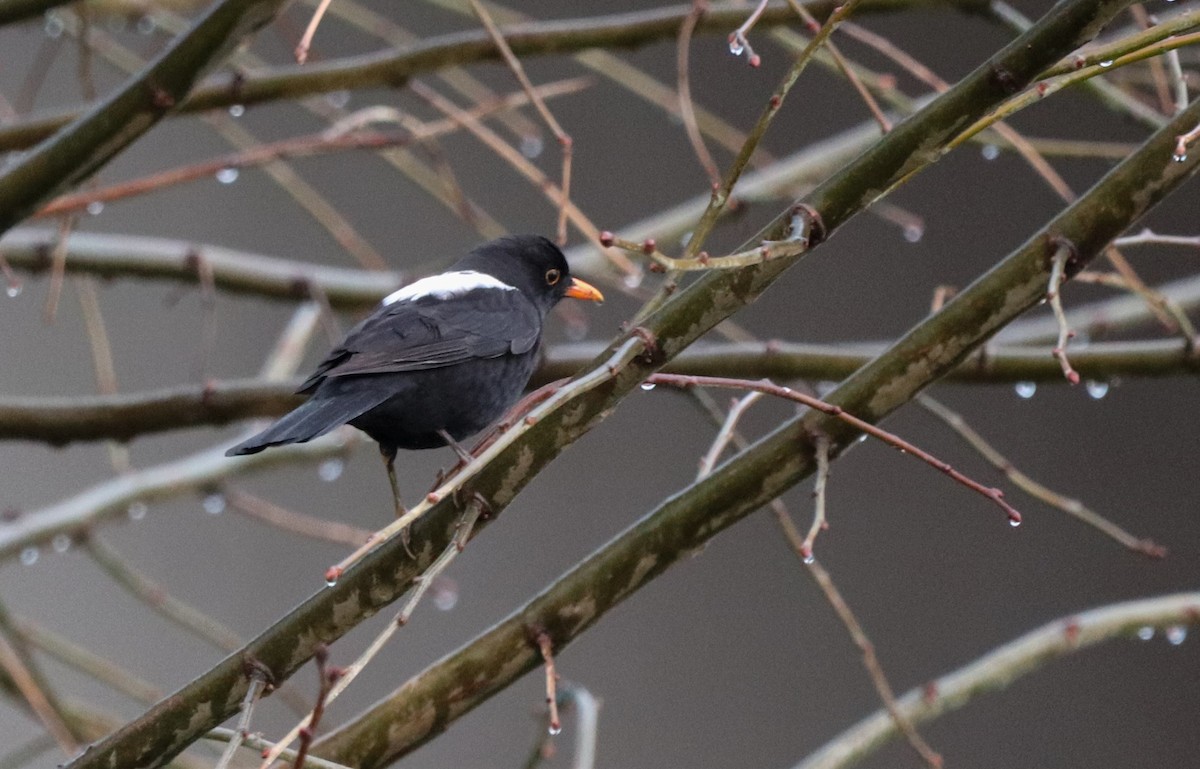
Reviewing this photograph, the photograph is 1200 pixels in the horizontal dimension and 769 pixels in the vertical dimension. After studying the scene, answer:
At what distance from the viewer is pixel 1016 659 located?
2250 millimetres

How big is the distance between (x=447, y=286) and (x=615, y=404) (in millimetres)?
1444

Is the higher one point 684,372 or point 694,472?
point 694,472

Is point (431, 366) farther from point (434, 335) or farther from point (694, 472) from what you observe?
point (694, 472)

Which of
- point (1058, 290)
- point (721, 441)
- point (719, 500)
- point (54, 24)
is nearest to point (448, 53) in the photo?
point (54, 24)

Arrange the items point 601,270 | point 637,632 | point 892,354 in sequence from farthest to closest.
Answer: point 637,632 → point 601,270 → point 892,354

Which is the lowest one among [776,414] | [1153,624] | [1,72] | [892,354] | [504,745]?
[1153,624]

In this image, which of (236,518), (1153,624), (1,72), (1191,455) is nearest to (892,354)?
(1153,624)

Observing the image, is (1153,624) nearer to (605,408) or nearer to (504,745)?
(605,408)

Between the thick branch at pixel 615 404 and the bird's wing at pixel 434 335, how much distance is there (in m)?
0.79

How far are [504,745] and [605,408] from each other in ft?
11.6

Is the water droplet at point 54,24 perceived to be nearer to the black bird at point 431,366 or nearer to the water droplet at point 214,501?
the black bird at point 431,366

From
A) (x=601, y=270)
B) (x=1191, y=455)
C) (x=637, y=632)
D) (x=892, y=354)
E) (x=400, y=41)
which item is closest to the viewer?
(x=892, y=354)

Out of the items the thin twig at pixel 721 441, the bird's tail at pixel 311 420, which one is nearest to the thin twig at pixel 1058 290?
the thin twig at pixel 721 441

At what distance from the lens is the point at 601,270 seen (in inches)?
133
